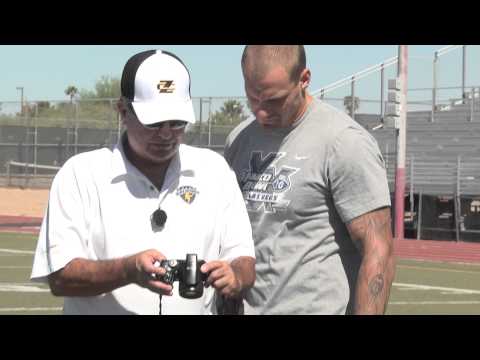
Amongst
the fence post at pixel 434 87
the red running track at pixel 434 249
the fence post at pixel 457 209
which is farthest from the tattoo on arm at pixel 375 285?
the fence post at pixel 434 87

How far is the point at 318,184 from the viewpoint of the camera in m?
4.60

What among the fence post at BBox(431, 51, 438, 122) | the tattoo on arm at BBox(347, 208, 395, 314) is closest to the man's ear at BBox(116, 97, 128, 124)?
the tattoo on arm at BBox(347, 208, 395, 314)

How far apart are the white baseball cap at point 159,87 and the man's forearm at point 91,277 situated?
0.50 metres

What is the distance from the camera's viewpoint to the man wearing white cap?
3764 mm

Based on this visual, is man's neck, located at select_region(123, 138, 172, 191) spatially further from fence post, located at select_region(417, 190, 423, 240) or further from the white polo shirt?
fence post, located at select_region(417, 190, 423, 240)

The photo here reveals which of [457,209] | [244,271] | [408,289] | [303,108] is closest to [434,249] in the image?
[457,209]

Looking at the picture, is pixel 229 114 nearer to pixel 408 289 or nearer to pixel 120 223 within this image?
pixel 408 289

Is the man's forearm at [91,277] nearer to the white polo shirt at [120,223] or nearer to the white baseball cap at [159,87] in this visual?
the white polo shirt at [120,223]

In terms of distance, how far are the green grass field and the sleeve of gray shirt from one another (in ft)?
24.0

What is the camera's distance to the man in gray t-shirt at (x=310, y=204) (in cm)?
450
